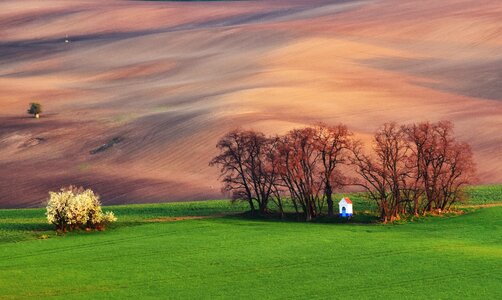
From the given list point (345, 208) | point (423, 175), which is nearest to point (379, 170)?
point (423, 175)

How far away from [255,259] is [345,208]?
37.5 ft

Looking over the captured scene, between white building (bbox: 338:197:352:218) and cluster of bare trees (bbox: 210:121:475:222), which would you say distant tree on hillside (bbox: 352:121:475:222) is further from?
white building (bbox: 338:197:352:218)

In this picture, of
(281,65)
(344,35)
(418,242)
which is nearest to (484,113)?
(281,65)

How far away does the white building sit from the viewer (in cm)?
4741

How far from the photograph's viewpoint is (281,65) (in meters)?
96.3

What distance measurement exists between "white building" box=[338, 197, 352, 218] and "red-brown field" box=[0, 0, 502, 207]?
15.1 metres

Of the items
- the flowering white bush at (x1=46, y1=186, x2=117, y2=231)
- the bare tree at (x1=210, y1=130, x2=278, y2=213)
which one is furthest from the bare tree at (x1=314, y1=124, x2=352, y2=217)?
the flowering white bush at (x1=46, y1=186, x2=117, y2=231)

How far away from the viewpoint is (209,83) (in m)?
92.7

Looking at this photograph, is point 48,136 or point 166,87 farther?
point 166,87

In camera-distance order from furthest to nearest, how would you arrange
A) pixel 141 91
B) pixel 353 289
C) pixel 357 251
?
pixel 141 91, pixel 357 251, pixel 353 289

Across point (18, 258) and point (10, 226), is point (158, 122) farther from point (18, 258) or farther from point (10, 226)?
point (18, 258)

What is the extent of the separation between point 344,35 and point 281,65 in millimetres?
13451

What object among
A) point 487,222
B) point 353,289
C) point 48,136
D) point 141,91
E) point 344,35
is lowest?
point 353,289

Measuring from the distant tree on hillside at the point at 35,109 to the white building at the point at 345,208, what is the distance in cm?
4380
